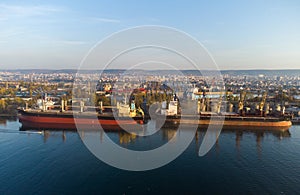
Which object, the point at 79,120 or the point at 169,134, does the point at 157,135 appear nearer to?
the point at 169,134

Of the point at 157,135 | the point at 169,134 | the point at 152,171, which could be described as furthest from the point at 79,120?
the point at 152,171

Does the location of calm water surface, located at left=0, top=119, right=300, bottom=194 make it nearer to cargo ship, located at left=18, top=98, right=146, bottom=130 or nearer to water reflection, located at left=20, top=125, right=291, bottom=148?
water reflection, located at left=20, top=125, right=291, bottom=148

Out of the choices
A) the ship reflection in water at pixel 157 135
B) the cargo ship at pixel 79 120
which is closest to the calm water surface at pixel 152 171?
the ship reflection in water at pixel 157 135

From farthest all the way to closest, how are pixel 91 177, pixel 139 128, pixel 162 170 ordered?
pixel 139 128 < pixel 162 170 < pixel 91 177

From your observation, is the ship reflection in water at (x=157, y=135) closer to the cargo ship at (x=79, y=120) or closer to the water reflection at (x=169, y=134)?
the water reflection at (x=169, y=134)

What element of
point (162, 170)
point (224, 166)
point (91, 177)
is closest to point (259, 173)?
point (224, 166)

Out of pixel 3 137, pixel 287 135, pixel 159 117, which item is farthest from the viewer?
pixel 159 117

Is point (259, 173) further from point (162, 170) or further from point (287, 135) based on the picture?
point (287, 135)
